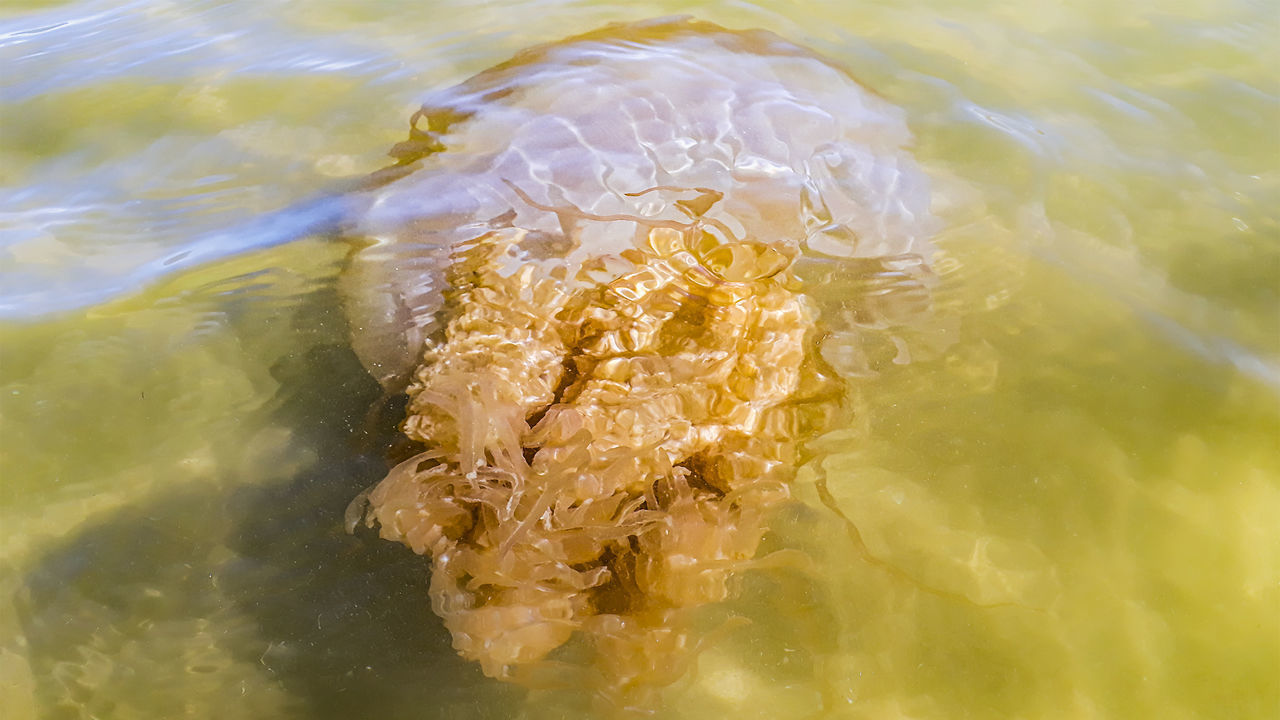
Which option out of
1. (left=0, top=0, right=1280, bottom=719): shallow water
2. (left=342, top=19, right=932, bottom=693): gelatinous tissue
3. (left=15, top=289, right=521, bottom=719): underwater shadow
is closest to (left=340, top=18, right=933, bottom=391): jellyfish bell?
(left=342, top=19, right=932, bottom=693): gelatinous tissue

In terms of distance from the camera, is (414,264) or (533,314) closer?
(533,314)

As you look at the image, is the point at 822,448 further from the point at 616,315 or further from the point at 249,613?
the point at 249,613

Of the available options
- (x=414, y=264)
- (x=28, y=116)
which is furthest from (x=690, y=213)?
(x=28, y=116)

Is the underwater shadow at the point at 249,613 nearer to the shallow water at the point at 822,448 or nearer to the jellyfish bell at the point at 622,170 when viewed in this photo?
the shallow water at the point at 822,448

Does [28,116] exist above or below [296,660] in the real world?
above

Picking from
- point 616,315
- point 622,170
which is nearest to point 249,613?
point 616,315

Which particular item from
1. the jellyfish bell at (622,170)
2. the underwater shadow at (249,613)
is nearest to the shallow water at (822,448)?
the underwater shadow at (249,613)

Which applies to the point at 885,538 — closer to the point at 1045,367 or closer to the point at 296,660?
the point at 1045,367

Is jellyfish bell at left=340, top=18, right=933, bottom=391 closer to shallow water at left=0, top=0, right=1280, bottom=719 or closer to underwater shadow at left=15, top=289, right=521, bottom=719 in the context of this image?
shallow water at left=0, top=0, right=1280, bottom=719
